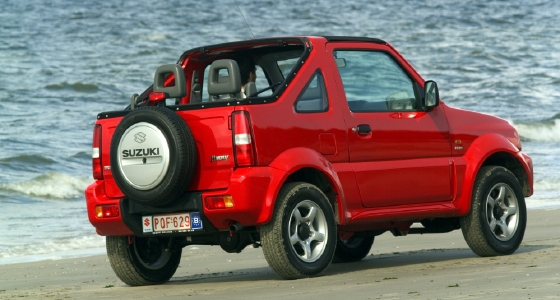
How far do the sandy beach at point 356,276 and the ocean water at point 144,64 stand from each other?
5.36ft

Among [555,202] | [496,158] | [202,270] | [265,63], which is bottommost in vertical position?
[555,202]

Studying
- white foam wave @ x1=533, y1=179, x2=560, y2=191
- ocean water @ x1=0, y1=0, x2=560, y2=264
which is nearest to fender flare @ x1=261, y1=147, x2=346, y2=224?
ocean water @ x1=0, y1=0, x2=560, y2=264

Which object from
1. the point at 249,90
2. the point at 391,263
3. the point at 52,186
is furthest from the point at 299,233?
the point at 52,186

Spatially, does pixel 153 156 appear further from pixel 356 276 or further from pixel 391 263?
pixel 391 263

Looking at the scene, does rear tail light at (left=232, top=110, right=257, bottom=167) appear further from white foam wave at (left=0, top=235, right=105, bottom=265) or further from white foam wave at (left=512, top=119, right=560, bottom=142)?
white foam wave at (left=512, top=119, right=560, bottom=142)

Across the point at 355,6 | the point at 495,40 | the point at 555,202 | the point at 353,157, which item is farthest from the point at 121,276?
the point at 355,6

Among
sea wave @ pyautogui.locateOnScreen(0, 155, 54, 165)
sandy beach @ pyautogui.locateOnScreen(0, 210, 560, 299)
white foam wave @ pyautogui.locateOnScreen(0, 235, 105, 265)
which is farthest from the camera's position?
sea wave @ pyautogui.locateOnScreen(0, 155, 54, 165)

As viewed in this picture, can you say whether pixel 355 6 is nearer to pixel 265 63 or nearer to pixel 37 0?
pixel 37 0

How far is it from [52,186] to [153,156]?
404 inches

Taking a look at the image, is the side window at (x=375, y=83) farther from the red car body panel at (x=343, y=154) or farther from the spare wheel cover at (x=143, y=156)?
the spare wheel cover at (x=143, y=156)

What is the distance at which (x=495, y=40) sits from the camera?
4025 centimetres

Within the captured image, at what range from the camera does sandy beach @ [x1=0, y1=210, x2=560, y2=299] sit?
6578mm

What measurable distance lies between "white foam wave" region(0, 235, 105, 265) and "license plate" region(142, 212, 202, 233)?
11.1 ft

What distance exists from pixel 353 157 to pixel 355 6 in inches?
1456
